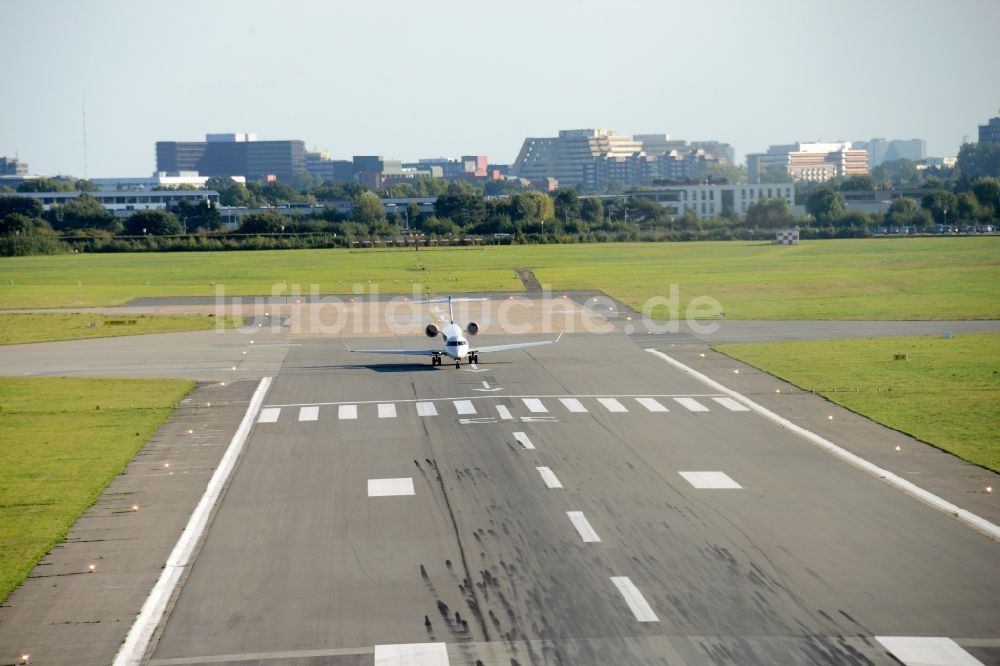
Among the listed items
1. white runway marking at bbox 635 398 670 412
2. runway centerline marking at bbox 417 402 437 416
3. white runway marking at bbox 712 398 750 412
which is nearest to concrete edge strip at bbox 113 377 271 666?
runway centerline marking at bbox 417 402 437 416

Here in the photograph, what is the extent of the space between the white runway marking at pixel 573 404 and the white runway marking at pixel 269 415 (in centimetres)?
1313

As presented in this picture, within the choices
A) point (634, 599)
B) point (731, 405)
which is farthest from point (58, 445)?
point (731, 405)

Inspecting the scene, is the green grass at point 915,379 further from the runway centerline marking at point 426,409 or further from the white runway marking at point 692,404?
the runway centerline marking at point 426,409

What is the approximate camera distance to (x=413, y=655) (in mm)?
23203

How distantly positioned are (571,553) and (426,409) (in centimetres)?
2260

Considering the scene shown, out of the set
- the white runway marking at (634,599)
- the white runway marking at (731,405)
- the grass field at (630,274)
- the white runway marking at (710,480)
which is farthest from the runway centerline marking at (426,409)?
the grass field at (630,274)

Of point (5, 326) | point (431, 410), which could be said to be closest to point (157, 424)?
point (431, 410)

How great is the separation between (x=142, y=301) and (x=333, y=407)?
228 feet

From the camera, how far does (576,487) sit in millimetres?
36812

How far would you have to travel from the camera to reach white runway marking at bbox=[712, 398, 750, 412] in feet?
167

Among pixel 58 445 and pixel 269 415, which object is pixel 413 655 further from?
pixel 269 415

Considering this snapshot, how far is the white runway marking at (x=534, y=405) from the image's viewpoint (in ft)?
168

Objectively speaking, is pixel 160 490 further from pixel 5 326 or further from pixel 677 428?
pixel 5 326

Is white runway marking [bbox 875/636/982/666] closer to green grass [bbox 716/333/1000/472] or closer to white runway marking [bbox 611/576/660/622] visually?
white runway marking [bbox 611/576/660/622]
